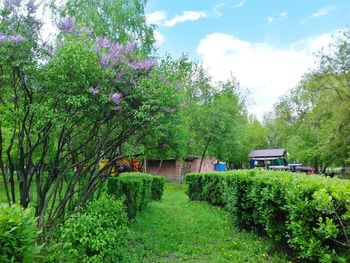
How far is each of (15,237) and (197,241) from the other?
17.0 ft

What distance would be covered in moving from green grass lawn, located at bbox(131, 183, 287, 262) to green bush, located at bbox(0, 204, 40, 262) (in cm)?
358

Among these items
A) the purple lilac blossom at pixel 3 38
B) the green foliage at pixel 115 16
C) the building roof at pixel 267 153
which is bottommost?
the building roof at pixel 267 153

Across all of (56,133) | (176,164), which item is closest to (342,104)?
(176,164)

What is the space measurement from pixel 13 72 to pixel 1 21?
84 cm

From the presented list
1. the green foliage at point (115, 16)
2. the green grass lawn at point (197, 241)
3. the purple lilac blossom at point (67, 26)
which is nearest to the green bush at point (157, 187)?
the green grass lawn at point (197, 241)

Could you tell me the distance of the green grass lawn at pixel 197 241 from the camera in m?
5.61

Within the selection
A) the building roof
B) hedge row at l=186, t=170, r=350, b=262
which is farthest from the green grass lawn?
the building roof

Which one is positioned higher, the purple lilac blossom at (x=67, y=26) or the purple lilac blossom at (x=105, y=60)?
the purple lilac blossom at (x=67, y=26)

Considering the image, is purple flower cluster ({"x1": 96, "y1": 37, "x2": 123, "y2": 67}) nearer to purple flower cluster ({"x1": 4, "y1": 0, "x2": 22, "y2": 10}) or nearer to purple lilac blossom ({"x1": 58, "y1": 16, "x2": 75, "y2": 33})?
purple lilac blossom ({"x1": 58, "y1": 16, "x2": 75, "y2": 33})

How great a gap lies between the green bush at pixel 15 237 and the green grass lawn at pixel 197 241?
3575 mm

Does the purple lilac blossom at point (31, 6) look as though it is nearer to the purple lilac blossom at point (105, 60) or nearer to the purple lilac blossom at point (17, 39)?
the purple lilac blossom at point (17, 39)

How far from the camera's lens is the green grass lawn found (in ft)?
18.4

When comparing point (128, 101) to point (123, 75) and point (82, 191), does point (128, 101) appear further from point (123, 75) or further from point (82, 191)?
point (82, 191)

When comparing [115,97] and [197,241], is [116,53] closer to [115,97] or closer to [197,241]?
[115,97]
